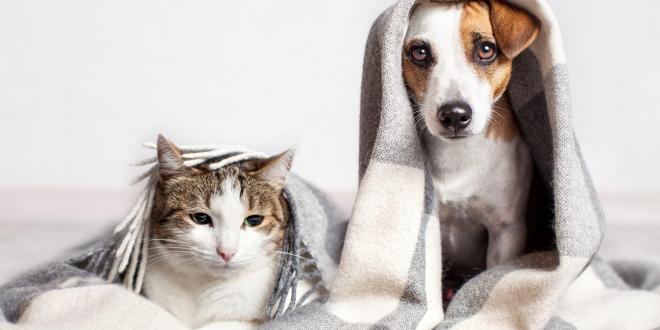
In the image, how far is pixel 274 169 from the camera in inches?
47.6

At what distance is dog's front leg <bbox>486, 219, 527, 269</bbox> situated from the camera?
1.30 metres

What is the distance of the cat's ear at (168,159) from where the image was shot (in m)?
1.16

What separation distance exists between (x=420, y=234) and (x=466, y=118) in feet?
0.67

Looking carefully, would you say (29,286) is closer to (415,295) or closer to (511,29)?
(415,295)

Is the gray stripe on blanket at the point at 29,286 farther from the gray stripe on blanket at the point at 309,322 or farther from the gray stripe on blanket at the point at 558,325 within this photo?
the gray stripe on blanket at the point at 558,325

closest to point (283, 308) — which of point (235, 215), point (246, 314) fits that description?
point (246, 314)

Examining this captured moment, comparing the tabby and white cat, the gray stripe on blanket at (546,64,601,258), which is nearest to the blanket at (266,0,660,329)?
the gray stripe on blanket at (546,64,601,258)

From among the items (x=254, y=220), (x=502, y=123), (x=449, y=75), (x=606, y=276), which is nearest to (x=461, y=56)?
(x=449, y=75)

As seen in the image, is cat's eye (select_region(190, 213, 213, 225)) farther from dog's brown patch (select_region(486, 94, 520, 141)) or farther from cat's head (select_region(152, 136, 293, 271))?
dog's brown patch (select_region(486, 94, 520, 141))

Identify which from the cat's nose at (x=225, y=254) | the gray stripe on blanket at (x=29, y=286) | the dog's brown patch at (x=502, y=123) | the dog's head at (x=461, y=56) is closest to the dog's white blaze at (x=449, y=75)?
the dog's head at (x=461, y=56)

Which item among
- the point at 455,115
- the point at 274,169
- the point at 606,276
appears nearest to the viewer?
the point at 455,115

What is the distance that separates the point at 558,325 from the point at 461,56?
0.45 m

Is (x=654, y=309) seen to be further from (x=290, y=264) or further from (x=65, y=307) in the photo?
(x=65, y=307)

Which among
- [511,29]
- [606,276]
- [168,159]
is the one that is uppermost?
[511,29]
